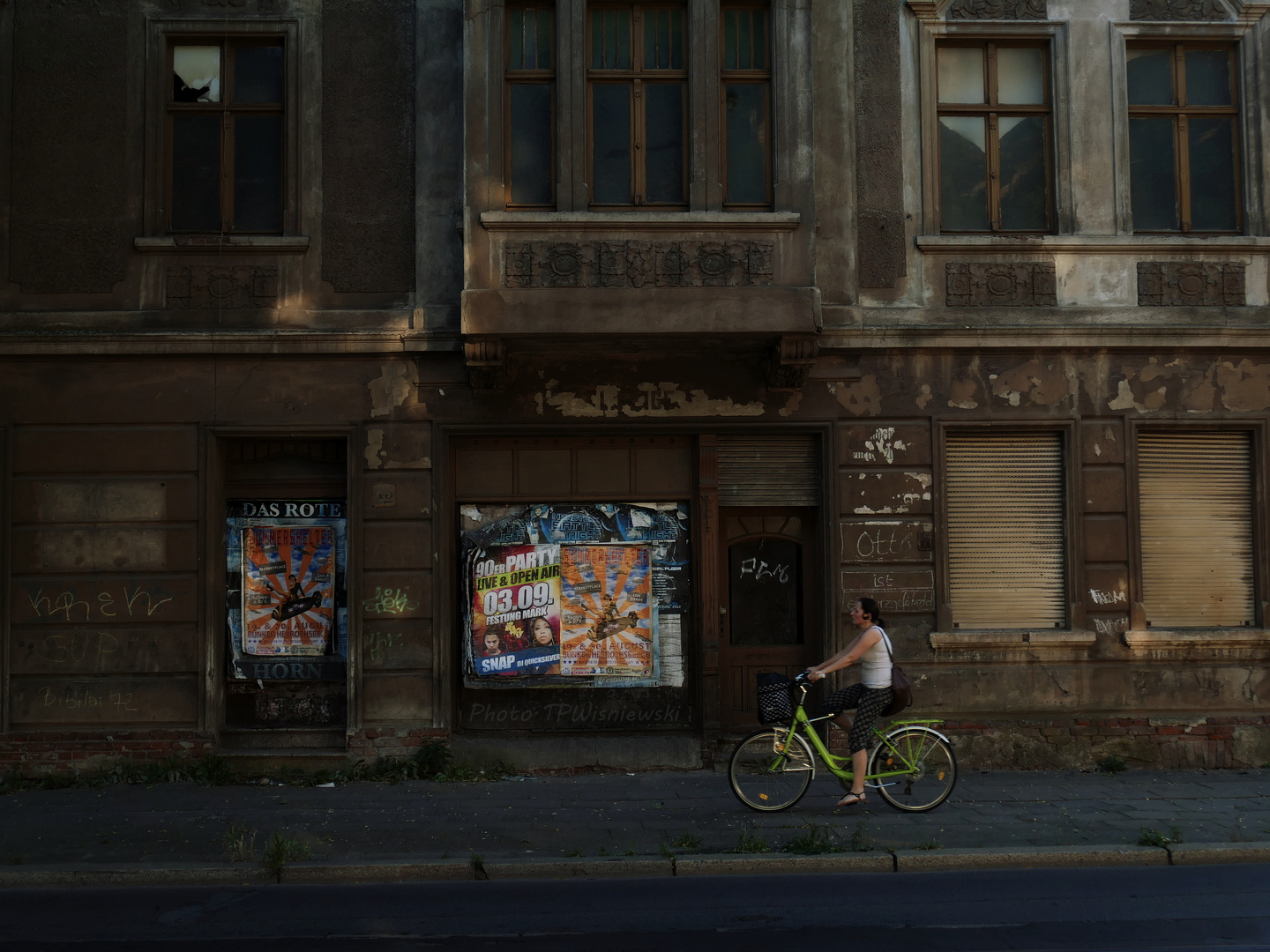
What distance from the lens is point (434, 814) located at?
8586mm

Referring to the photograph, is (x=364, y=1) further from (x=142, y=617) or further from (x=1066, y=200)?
(x=1066, y=200)

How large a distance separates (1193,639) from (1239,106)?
5.44 meters

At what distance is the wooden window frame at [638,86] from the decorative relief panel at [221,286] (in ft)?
10.7

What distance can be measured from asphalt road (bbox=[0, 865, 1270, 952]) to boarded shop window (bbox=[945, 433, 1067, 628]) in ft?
12.3

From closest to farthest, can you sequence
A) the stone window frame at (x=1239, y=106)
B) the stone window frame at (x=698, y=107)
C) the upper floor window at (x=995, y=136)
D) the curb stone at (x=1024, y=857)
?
1. the curb stone at (x=1024, y=857)
2. the stone window frame at (x=698, y=107)
3. the stone window frame at (x=1239, y=106)
4. the upper floor window at (x=995, y=136)

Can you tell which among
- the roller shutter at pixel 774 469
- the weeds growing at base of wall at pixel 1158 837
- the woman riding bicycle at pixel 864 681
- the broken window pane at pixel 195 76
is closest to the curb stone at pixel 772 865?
the woman riding bicycle at pixel 864 681

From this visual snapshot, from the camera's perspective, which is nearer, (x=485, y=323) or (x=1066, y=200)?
(x=485, y=323)

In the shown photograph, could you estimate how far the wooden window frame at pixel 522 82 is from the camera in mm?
10336

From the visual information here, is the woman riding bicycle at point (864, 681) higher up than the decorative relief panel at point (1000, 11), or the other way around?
the decorative relief panel at point (1000, 11)

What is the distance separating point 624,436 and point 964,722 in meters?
4.31

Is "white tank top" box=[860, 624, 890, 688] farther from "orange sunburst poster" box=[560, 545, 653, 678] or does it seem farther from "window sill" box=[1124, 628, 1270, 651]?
"window sill" box=[1124, 628, 1270, 651]

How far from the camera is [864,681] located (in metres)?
8.70

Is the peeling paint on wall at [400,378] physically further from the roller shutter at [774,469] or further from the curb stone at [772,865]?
the curb stone at [772,865]

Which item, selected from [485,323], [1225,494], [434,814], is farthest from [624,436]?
[1225,494]
